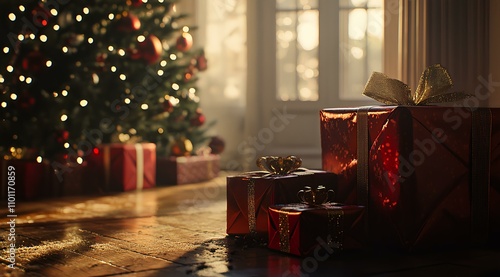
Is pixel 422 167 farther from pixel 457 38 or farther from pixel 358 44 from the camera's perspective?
pixel 358 44

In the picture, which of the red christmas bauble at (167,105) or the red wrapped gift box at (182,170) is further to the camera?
the red wrapped gift box at (182,170)

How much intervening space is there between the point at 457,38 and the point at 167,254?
1.50 metres

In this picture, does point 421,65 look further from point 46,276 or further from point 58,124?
point 58,124

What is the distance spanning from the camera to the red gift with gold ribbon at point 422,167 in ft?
7.37

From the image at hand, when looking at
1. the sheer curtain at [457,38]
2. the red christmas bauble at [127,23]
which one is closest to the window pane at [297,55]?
the red christmas bauble at [127,23]

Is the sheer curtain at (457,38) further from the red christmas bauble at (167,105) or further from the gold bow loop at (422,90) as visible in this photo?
the red christmas bauble at (167,105)

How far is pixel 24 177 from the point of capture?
4.05 meters

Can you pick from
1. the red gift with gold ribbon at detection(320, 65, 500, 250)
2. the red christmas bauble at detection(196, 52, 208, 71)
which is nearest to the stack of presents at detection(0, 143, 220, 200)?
the red christmas bauble at detection(196, 52, 208, 71)

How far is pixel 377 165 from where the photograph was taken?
234 cm

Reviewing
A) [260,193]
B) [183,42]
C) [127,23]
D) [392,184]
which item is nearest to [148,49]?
[127,23]

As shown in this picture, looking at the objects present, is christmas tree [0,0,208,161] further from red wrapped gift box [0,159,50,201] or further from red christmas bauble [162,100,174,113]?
red wrapped gift box [0,159,50,201]

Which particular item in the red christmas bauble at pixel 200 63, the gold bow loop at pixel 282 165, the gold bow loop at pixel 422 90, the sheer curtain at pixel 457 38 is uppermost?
the red christmas bauble at pixel 200 63

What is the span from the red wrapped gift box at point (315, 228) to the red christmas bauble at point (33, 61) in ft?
6.93

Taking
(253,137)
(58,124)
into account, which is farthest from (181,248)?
(253,137)
